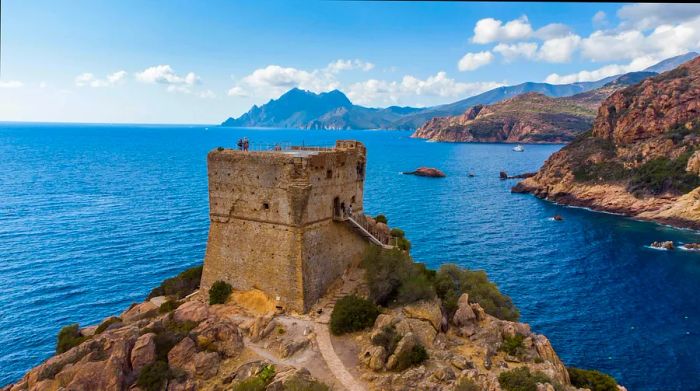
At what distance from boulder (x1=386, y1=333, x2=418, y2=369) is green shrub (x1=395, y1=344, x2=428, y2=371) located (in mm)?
122

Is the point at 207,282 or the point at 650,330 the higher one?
the point at 207,282

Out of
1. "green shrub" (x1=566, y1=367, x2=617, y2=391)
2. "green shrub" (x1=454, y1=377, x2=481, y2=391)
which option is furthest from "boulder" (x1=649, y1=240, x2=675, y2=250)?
"green shrub" (x1=454, y1=377, x2=481, y2=391)

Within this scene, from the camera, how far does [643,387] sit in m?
41.7

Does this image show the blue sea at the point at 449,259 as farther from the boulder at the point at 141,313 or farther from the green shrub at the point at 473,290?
the boulder at the point at 141,313

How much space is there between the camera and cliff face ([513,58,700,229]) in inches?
4151

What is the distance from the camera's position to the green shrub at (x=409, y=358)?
28281mm

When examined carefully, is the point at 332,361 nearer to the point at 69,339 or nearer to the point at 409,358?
the point at 409,358

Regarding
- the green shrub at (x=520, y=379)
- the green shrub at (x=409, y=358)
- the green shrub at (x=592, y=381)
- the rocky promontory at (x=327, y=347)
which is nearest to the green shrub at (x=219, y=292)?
the rocky promontory at (x=327, y=347)

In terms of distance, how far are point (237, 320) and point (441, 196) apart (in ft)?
303

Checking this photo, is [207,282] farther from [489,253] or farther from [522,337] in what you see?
[489,253]

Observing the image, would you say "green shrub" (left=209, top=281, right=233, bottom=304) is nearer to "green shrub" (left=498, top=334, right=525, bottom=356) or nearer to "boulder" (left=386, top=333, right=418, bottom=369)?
"boulder" (left=386, top=333, right=418, bottom=369)

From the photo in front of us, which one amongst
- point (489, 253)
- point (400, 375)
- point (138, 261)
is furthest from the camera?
point (489, 253)

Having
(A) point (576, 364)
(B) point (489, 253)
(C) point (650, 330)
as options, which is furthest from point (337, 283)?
(B) point (489, 253)

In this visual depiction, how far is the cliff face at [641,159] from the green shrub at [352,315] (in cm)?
8792
